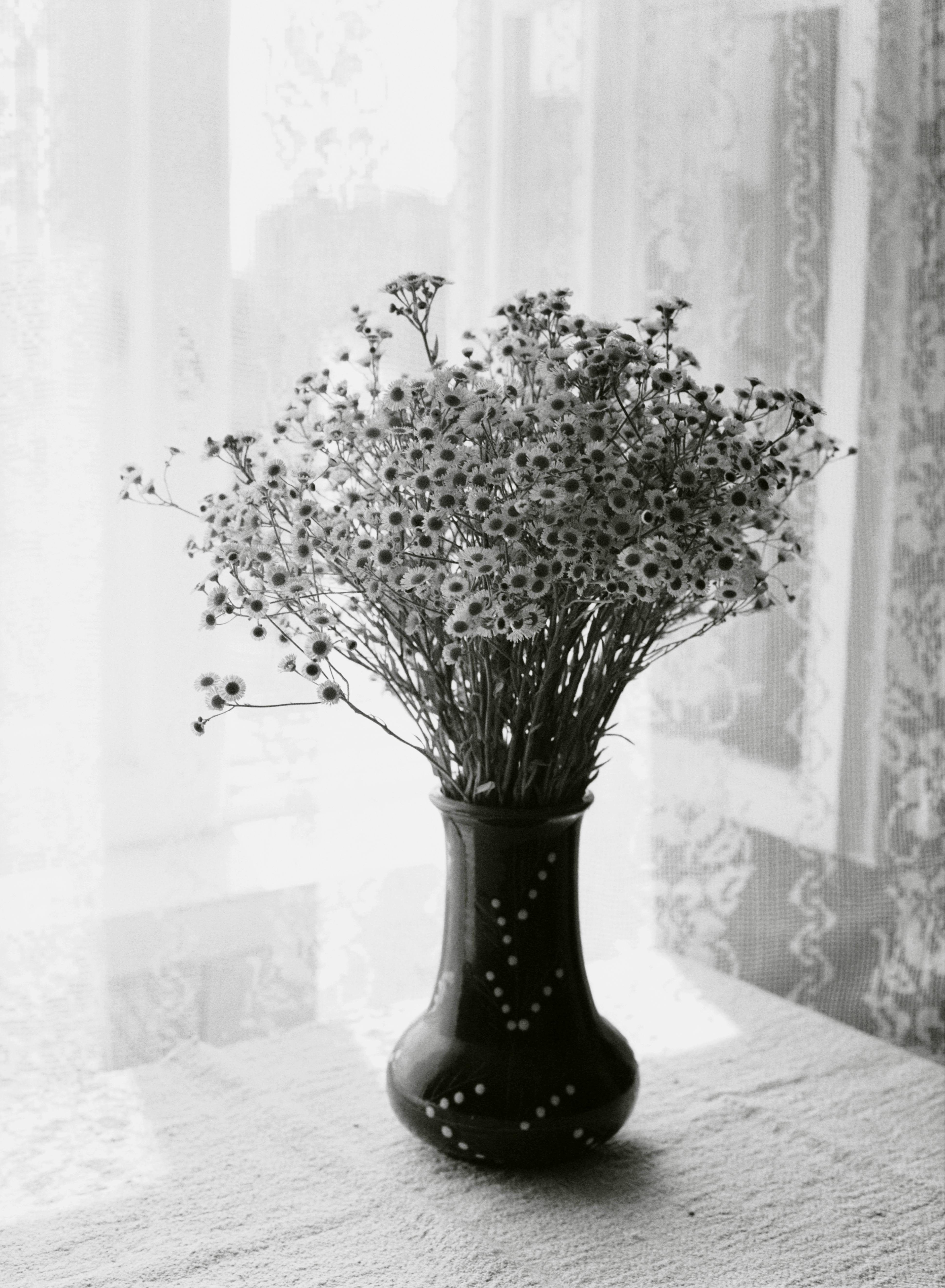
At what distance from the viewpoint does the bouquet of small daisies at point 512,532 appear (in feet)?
2.78

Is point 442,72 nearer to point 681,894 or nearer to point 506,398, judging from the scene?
point 506,398

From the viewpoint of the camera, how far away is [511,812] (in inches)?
37.5

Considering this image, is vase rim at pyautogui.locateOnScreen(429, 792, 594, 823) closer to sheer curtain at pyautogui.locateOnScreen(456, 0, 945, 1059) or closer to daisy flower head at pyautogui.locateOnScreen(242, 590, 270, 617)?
daisy flower head at pyautogui.locateOnScreen(242, 590, 270, 617)

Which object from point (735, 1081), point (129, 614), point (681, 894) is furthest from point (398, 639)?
point (681, 894)

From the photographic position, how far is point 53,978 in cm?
112

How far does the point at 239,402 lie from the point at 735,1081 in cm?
73

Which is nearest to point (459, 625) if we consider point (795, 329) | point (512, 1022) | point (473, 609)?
point (473, 609)

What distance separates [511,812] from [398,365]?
477 mm

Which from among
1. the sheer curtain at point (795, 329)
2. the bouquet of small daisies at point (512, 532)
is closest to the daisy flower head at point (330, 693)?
the bouquet of small daisies at point (512, 532)

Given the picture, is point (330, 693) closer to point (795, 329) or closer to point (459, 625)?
point (459, 625)

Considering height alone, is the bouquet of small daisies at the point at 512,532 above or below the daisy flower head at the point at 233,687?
above

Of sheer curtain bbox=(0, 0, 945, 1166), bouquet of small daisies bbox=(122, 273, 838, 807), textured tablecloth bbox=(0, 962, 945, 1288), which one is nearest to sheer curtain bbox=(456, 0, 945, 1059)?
sheer curtain bbox=(0, 0, 945, 1166)

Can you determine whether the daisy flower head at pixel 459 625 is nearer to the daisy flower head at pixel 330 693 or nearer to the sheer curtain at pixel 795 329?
the daisy flower head at pixel 330 693

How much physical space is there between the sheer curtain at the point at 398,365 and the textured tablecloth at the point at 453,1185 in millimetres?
91
